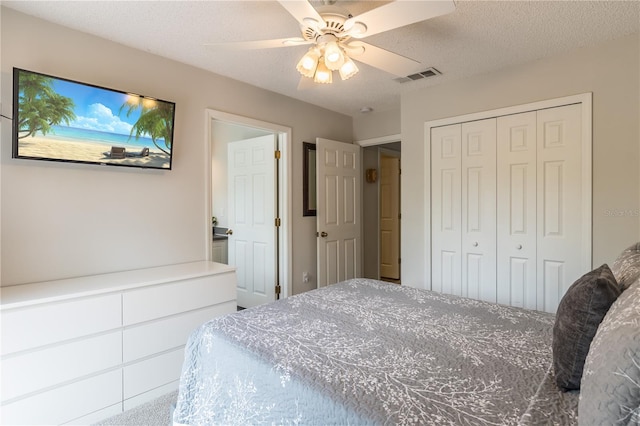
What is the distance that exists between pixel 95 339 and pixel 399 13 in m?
2.40

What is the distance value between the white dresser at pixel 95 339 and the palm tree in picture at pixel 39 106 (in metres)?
0.96

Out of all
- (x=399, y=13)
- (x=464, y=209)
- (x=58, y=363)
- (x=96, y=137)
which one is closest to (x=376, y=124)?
(x=464, y=209)

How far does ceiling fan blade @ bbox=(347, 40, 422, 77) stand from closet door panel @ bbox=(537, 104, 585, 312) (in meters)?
1.50

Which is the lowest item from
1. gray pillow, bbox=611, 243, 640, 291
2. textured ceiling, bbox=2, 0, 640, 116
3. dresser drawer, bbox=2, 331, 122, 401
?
dresser drawer, bbox=2, 331, 122, 401

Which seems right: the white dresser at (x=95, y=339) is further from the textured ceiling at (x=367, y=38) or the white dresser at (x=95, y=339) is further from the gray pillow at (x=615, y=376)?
the gray pillow at (x=615, y=376)

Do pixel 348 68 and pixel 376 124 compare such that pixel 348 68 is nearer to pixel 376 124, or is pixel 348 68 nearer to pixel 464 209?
pixel 464 209

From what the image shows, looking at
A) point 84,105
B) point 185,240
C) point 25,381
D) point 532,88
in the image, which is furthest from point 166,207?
point 532,88

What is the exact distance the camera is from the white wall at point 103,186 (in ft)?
6.66

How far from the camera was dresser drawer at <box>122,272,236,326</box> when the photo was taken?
2.11m

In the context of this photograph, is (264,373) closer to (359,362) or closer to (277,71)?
(359,362)

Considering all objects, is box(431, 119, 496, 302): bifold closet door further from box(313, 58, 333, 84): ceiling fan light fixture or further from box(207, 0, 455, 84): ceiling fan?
box(313, 58, 333, 84): ceiling fan light fixture

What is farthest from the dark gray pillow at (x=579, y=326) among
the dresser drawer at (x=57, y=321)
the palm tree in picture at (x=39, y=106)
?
the palm tree in picture at (x=39, y=106)

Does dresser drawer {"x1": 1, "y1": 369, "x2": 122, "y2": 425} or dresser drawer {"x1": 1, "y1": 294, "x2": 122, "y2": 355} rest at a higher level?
dresser drawer {"x1": 1, "y1": 294, "x2": 122, "y2": 355}

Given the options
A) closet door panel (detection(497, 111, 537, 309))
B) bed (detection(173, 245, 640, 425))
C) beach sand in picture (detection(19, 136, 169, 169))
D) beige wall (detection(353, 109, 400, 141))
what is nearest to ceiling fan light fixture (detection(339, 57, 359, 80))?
bed (detection(173, 245, 640, 425))
